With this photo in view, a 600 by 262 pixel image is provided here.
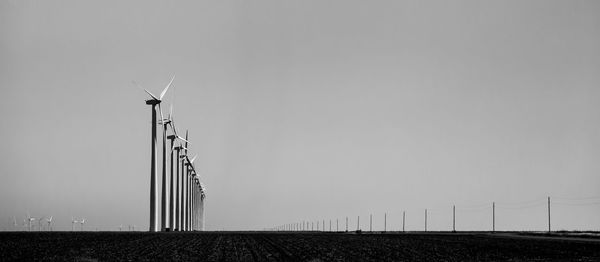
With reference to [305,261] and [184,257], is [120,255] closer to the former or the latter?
[184,257]

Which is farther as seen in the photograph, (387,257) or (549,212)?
(549,212)

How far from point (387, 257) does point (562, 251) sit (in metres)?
15.4

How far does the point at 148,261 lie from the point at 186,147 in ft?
515

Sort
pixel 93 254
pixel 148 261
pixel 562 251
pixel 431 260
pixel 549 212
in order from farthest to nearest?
pixel 549 212, pixel 562 251, pixel 93 254, pixel 431 260, pixel 148 261

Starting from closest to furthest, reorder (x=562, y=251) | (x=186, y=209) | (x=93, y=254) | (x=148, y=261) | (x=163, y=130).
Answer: (x=148, y=261) < (x=93, y=254) < (x=562, y=251) < (x=163, y=130) < (x=186, y=209)

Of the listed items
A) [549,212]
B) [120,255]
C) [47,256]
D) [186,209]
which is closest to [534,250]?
[120,255]

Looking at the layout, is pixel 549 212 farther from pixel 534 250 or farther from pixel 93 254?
pixel 93 254

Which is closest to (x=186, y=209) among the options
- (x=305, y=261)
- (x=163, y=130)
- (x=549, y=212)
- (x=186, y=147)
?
(x=186, y=147)

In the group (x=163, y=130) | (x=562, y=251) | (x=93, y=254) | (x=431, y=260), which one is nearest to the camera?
(x=431, y=260)

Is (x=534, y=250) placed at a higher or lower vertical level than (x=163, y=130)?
lower

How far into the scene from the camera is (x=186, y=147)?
656 feet

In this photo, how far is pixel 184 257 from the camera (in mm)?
47531

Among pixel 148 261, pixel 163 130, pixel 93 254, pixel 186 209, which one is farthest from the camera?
pixel 186 209

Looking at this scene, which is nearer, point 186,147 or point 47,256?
point 47,256
